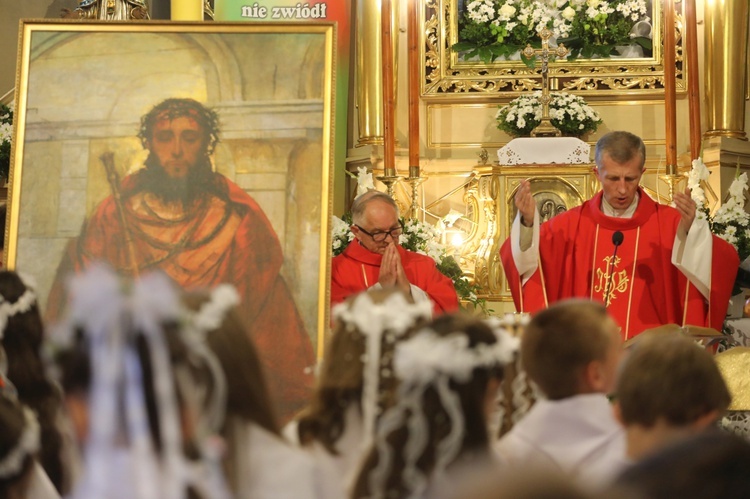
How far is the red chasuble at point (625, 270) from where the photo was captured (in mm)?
6441

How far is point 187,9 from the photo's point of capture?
9.53m

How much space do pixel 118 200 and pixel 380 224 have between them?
1.68m

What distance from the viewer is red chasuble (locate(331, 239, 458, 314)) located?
6.92 meters

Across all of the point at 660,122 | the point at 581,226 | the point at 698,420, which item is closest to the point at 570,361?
the point at 698,420

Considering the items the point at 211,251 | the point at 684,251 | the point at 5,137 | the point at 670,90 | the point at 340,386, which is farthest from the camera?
the point at 5,137

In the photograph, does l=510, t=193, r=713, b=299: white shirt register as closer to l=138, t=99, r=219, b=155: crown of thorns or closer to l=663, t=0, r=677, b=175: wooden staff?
l=663, t=0, r=677, b=175: wooden staff

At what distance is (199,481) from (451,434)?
60 cm

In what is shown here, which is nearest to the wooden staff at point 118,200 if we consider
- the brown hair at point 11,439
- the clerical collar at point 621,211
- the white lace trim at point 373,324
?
the clerical collar at point 621,211

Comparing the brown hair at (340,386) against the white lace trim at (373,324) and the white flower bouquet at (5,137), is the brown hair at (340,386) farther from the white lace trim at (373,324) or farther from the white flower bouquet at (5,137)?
the white flower bouquet at (5,137)

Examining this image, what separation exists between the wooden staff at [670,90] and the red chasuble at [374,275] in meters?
1.70

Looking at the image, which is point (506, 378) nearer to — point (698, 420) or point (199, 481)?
point (698, 420)

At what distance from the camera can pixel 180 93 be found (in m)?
6.04

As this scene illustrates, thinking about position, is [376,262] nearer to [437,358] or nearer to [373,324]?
[373,324]

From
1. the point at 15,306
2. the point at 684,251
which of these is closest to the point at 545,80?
the point at 684,251
